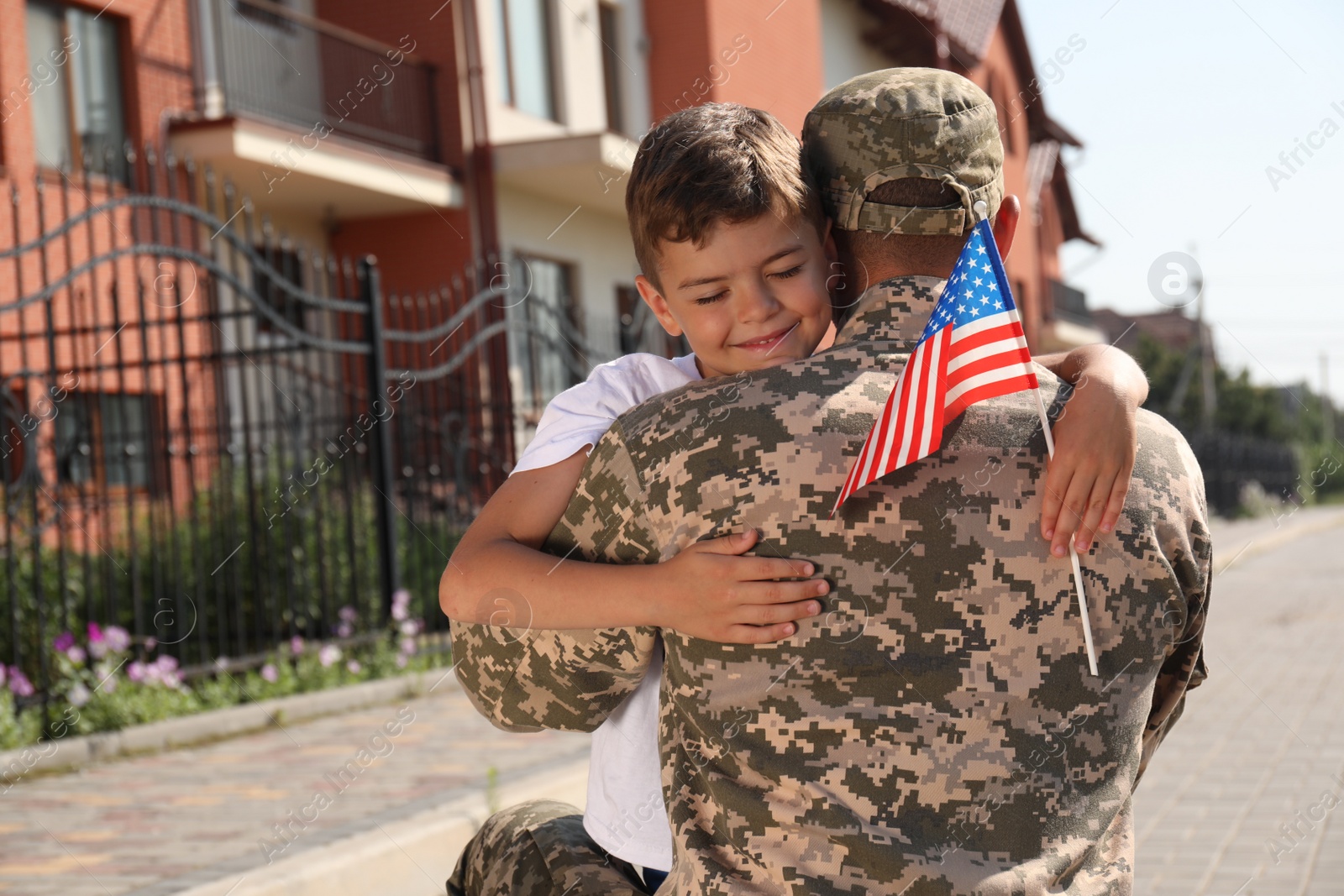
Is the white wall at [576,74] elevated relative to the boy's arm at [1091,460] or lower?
elevated

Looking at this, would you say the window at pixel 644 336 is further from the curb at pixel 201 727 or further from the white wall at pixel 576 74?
the white wall at pixel 576 74

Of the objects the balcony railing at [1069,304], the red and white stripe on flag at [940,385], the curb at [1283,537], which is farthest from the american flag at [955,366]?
the balcony railing at [1069,304]

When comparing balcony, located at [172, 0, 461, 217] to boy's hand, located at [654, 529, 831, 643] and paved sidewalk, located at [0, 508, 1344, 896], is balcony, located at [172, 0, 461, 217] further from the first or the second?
boy's hand, located at [654, 529, 831, 643]

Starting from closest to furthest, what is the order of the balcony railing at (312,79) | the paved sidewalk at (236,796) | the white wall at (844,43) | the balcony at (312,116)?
the paved sidewalk at (236,796)
the balcony at (312,116)
the balcony railing at (312,79)
the white wall at (844,43)

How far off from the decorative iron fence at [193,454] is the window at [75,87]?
43 cm

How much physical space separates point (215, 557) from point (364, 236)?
8695 millimetres

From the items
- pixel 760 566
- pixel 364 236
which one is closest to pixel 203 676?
pixel 760 566

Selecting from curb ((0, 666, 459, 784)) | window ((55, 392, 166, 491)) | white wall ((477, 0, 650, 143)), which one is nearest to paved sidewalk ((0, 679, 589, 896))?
curb ((0, 666, 459, 784))

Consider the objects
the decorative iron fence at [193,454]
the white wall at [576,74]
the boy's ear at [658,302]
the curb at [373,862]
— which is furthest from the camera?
the white wall at [576,74]

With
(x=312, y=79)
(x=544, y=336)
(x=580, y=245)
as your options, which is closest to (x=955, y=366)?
(x=544, y=336)

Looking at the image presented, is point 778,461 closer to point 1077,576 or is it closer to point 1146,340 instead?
point 1077,576

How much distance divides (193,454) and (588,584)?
719 cm

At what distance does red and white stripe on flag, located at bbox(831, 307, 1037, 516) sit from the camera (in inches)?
65.6

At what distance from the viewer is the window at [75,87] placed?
12.4 m
